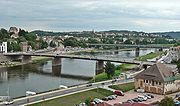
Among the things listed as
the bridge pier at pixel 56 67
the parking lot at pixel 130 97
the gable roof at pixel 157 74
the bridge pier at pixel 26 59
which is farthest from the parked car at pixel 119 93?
the bridge pier at pixel 26 59

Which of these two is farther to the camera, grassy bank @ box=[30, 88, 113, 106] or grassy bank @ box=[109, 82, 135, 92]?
grassy bank @ box=[109, 82, 135, 92]

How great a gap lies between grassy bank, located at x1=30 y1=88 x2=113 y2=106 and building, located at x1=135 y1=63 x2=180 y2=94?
4.86 m

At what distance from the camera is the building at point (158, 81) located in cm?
4166

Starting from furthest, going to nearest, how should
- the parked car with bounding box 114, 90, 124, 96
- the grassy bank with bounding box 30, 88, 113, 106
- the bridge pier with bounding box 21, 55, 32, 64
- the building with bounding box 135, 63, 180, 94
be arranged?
the bridge pier with bounding box 21, 55, 32, 64 → the building with bounding box 135, 63, 180, 94 → the parked car with bounding box 114, 90, 124, 96 → the grassy bank with bounding box 30, 88, 113, 106

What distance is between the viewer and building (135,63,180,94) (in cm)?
4166

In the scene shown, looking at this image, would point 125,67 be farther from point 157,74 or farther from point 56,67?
point 157,74

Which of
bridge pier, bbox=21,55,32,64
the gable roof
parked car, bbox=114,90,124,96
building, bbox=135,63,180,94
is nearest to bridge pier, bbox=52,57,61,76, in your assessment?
bridge pier, bbox=21,55,32,64

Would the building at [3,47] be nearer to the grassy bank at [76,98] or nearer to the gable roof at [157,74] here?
the grassy bank at [76,98]

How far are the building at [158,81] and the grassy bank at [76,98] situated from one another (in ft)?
16.0

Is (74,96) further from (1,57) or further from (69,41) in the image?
(69,41)

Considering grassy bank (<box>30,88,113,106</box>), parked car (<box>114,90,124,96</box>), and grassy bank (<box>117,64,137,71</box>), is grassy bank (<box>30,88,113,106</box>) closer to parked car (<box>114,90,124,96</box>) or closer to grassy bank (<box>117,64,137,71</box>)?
parked car (<box>114,90,124,96</box>)

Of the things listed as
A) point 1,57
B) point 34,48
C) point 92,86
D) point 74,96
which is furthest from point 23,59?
point 74,96

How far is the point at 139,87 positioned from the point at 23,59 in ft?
168

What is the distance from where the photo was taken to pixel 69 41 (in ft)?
518
